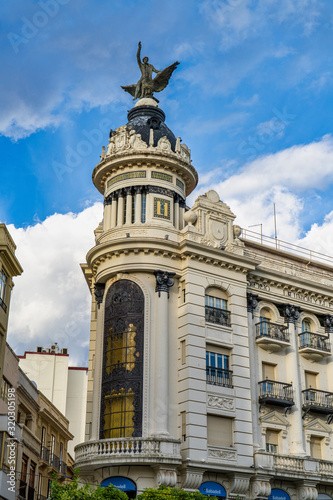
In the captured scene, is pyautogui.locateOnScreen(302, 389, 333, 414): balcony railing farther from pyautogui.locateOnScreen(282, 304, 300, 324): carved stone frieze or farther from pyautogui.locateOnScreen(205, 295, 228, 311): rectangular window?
pyautogui.locateOnScreen(205, 295, 228, 311): rectangular window

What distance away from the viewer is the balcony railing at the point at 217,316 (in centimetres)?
4109

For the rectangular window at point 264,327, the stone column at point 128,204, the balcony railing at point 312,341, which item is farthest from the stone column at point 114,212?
the balcony railing at point 312,341

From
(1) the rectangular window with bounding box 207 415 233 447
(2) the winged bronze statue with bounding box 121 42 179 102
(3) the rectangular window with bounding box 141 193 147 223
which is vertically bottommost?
(1) the rectangular window with bounding box 207 415 233 447

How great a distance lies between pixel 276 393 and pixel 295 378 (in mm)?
2106

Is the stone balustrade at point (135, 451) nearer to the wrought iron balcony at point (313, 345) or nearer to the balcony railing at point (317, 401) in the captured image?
the balcony railing at point (317, 401)

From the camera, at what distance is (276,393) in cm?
4216

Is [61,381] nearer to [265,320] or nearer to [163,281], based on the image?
[265,320]

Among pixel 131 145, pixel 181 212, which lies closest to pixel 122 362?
pixel 181 212

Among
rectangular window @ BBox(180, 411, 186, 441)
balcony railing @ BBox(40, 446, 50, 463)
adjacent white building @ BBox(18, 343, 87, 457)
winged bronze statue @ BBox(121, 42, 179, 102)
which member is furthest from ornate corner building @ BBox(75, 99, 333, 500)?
adjacent white building @ BBox(18, 343, 87, 457)

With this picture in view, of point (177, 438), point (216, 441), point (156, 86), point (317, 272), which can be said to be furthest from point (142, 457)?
point (156, 86)

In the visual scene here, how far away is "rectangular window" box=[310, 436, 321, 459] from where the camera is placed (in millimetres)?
43219

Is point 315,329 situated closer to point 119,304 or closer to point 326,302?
point 326,302

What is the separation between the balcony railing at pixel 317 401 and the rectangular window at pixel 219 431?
6273 millimetres

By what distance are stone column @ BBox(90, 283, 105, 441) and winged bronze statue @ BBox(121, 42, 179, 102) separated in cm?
1580
